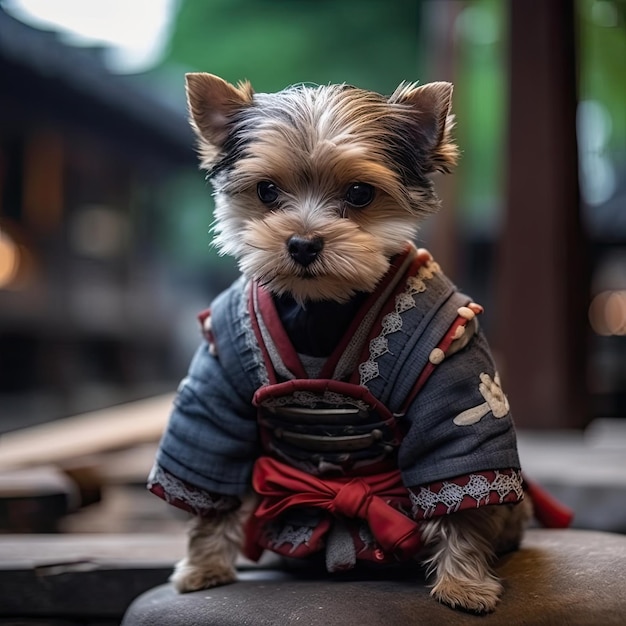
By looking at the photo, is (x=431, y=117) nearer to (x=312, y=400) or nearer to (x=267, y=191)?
(x=267, y=191)

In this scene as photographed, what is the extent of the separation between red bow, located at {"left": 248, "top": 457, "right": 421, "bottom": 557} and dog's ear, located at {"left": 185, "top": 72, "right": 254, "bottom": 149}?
0.81m

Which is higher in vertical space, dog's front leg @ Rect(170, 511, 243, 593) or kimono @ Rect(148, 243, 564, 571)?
kimono @ Rect(148, 243, 564, 571)

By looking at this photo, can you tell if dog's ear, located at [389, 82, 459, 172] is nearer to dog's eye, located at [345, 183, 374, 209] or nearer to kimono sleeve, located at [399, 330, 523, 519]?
dog's eye, located at [345, 183, 374, 209]

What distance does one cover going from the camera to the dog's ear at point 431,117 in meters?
2.13

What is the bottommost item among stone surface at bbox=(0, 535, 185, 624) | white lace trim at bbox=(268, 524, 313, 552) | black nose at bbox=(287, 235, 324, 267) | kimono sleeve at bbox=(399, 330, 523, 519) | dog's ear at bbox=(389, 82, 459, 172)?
stone surface at bbox=(0, 535, 185, 624)

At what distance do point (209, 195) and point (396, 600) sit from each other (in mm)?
6427

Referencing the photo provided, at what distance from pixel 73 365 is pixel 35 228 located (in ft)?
6.33

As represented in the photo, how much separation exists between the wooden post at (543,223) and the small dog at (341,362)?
9.52 ft

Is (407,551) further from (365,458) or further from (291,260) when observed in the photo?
(291,260)

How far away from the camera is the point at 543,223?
507 centimetres

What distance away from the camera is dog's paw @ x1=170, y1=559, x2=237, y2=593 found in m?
2.37

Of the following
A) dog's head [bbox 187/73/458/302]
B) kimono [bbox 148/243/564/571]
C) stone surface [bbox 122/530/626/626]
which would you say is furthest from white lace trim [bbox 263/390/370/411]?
stone surface [bbox 122/530/626/626]

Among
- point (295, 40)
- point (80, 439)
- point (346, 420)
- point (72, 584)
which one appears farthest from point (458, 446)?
point (295, 40)

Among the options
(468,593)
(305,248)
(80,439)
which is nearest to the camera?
(305,248)
